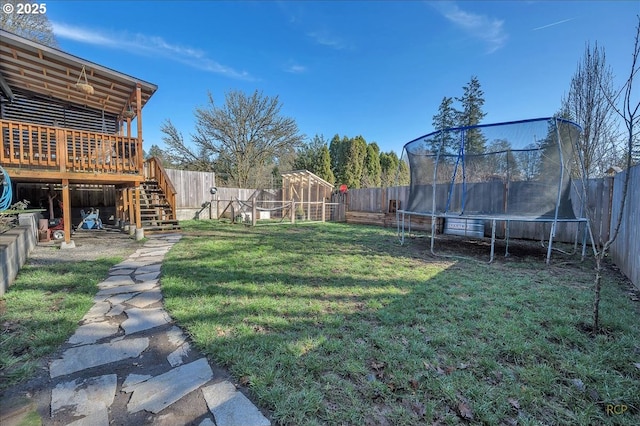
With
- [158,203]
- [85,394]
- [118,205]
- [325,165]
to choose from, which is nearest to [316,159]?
[325,165]

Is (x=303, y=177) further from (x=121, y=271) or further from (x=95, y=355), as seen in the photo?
(x=95, y=355)

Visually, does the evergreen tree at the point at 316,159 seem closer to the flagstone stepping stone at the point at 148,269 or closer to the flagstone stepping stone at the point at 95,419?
the flagstone stepping stone at the point at 148,269

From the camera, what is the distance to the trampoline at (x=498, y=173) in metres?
5.13

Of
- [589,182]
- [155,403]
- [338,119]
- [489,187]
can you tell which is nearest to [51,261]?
[155,403]

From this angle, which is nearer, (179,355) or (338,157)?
(179,355)

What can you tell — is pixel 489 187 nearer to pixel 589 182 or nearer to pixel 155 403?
pixel 589 182

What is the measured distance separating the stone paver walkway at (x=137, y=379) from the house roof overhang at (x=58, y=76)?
6219 millimetres

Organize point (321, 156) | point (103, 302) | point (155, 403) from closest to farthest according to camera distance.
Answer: point (155, 403) < point (103, 302) < point (321, 156)

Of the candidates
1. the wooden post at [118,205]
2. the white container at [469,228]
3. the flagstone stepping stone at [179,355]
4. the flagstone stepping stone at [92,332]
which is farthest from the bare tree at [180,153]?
the flagstone stepping stone at [179,355]

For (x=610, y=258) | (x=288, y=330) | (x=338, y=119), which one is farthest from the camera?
(x=338, y=119)

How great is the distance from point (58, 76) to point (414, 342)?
9658 mm

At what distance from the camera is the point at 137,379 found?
5.40 ft

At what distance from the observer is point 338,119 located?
76.0 ft

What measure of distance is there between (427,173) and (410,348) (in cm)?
521
